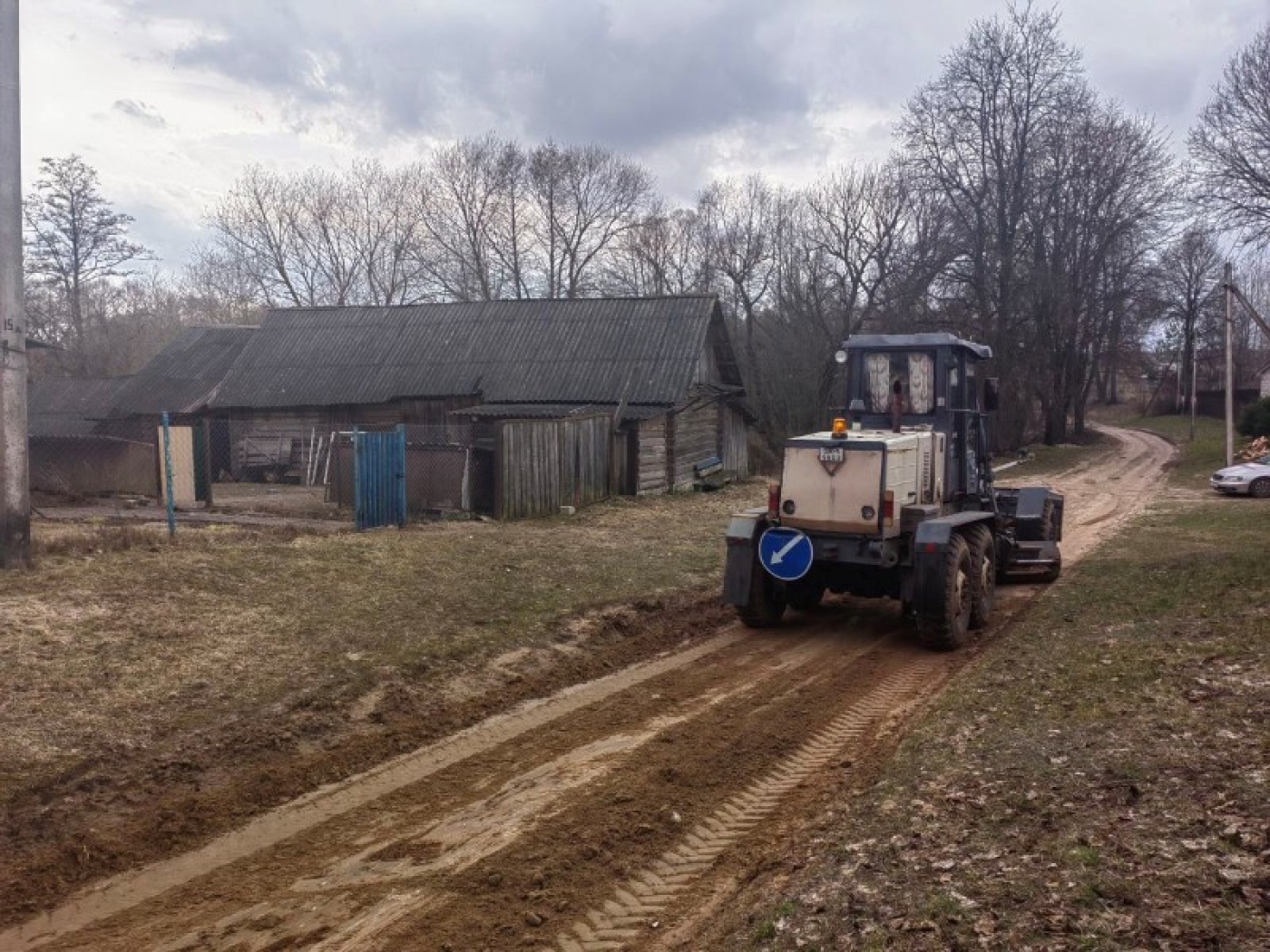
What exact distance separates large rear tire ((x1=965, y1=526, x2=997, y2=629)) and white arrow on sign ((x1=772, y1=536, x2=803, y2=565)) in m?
2.05

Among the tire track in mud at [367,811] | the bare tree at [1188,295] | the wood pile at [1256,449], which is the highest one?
the bare tree at [1188,295]

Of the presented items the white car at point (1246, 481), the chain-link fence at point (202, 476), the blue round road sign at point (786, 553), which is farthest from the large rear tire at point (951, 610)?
the white car at point (1246, 481)

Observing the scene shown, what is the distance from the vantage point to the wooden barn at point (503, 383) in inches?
936

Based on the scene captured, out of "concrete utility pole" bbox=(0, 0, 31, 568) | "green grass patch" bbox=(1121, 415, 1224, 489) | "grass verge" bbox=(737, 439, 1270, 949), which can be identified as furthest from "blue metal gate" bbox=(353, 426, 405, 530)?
"green grass patch" bbox=(1121, 415, 1224, 489)

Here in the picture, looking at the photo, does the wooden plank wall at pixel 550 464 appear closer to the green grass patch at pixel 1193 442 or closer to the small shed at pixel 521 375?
the small shed at pixel 521 375

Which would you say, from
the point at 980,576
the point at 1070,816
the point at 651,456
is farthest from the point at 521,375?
the point at 1070,816

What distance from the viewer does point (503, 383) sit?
27.4 metres

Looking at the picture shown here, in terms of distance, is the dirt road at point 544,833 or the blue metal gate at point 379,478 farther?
the blue metal gate at point 379,478

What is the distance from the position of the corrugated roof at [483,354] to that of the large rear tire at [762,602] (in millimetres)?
14558

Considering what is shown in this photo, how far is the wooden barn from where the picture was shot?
23.8m

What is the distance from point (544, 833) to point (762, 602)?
17.9 feet

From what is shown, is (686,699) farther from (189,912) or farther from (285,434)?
(285,434)

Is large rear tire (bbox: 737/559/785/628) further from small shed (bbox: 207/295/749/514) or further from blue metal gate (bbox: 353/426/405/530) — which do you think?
small shed (bbox: 207/295/749/514)

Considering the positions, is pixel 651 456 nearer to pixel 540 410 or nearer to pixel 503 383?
pixel 540 410
